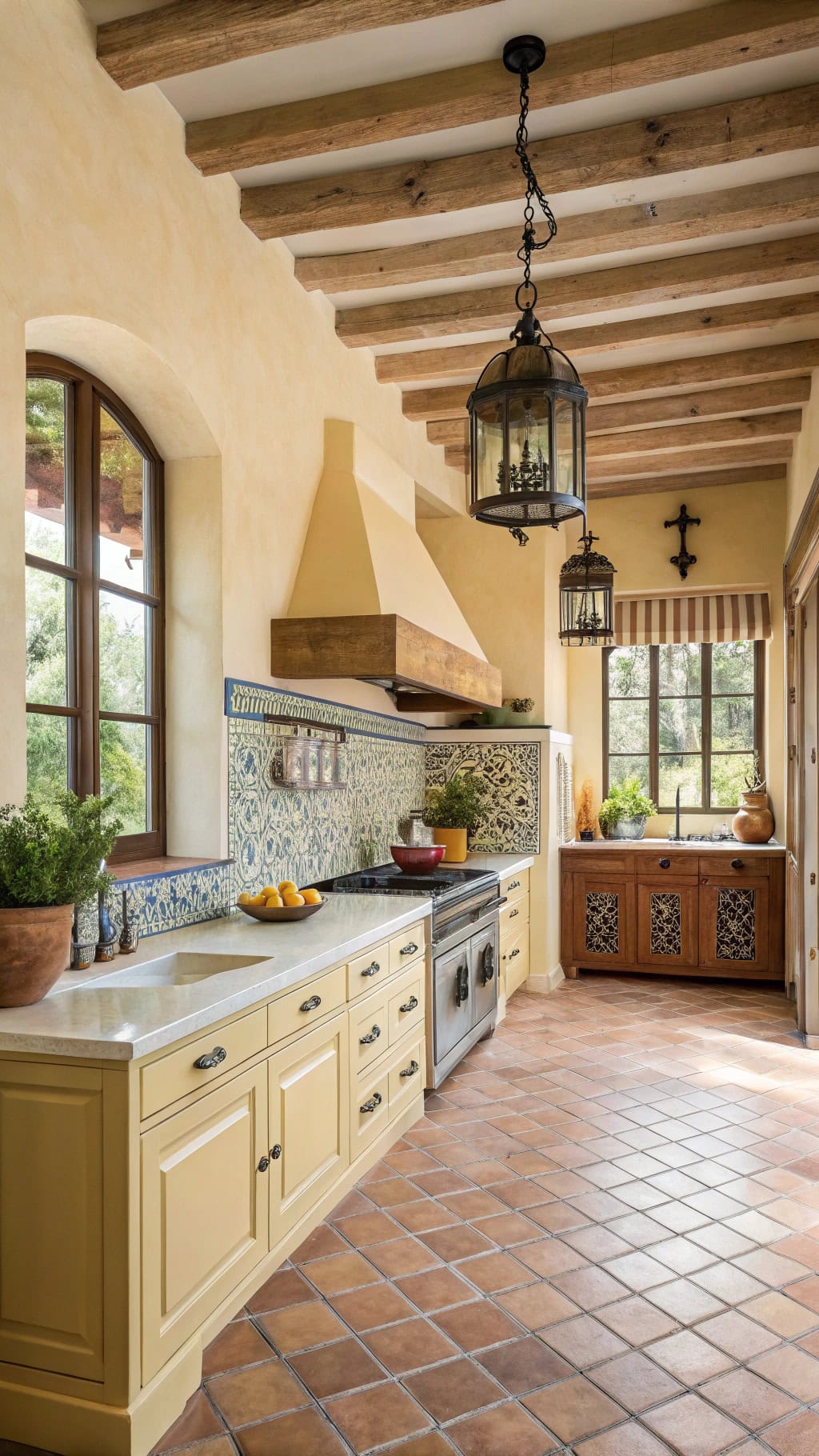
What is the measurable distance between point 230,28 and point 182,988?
2483mm

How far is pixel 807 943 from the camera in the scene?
4992 mm

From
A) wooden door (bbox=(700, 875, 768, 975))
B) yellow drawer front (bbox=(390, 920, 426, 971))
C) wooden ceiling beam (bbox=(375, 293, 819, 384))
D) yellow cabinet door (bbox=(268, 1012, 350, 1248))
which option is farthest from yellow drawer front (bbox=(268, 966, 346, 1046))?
wooden door (bbox=(700, 875, 768, 975))

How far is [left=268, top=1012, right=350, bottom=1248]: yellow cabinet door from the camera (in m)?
2.50

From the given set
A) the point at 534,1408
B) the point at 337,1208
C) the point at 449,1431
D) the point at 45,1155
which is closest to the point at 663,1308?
the point at 534,1408

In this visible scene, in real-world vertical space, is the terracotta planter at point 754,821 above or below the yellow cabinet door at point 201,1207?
above

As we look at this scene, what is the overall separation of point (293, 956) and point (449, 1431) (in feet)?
3.67

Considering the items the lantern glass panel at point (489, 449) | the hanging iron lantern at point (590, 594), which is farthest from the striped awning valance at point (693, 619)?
the lantern glass panel at point (489, 449)

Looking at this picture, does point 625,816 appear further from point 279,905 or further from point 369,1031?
point 279,905

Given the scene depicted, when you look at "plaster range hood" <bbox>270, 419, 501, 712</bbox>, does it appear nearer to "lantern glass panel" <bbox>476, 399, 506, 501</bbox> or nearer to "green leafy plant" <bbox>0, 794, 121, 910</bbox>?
"lantern glass panel" <bbox>476, 399, 506, 501</bbox>

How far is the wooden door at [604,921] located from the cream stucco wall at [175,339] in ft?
11.2

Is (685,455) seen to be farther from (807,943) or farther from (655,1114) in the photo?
(655,1114)

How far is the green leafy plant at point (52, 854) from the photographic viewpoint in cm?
202

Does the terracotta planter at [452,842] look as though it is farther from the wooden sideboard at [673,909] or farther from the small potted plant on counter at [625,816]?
the small potted plant on counter at [625,816]

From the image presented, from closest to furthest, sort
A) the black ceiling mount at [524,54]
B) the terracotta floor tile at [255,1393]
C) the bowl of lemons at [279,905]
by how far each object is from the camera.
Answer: the terracotta floor tile at [255,1393], the black ceiling mount at [524,54], the bowl of lemons at [279,905]
